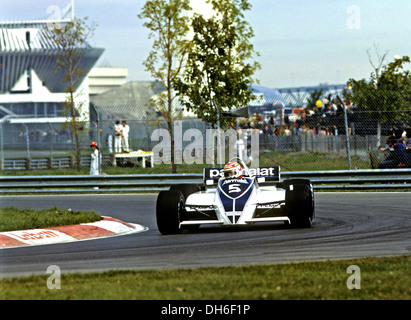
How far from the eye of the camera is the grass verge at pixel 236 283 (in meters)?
6.78

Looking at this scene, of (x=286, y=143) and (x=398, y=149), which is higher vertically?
(x=286, y=143)

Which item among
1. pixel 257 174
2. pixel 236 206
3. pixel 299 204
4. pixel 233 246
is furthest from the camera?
pixel 257 174

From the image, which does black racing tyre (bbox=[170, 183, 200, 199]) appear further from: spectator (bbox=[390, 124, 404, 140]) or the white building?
the white building

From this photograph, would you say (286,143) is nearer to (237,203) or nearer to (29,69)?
(237,203)

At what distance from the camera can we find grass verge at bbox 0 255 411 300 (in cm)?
678

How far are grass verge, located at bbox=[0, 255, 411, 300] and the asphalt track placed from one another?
702mm

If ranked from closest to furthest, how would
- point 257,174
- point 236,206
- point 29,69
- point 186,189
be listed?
point 236,206 → point 186,189 → point 257,174 → point 29,69

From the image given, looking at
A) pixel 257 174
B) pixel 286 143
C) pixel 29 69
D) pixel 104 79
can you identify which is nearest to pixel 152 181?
pixel 286 143

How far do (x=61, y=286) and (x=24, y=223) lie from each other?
5703mm

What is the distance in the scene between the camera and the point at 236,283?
24.1 ft

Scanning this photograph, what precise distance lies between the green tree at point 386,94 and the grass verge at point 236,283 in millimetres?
11440
